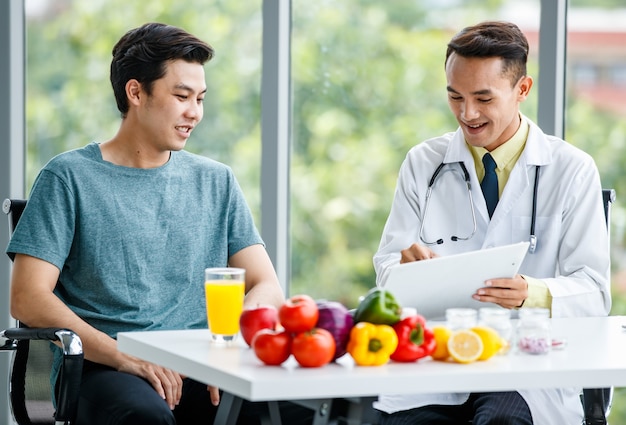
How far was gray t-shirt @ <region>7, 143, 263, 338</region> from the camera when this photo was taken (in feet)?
7.50

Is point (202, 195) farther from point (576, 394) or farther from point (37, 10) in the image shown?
point (37, 10)

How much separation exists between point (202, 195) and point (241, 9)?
1093mm

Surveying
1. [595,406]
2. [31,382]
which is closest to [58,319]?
[31,382]

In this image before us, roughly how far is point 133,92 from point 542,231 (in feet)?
3.53

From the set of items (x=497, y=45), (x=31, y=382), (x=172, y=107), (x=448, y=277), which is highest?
(x=497, y=45)

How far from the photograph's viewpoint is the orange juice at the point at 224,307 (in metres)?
1.76

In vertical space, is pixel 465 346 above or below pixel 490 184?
below

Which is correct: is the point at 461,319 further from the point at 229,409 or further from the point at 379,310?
the point at 229,409

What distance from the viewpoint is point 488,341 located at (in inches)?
63.7

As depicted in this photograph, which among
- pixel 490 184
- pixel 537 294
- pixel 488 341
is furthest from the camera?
pixel 490 184

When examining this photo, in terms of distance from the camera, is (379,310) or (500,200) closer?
(379,310)

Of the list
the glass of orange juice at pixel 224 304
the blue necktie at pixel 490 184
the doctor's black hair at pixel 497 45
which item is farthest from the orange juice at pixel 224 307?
the doctor's black hair at pixel 497 45

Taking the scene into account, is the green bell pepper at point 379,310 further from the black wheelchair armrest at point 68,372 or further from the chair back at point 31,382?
the chair back at point 31,382

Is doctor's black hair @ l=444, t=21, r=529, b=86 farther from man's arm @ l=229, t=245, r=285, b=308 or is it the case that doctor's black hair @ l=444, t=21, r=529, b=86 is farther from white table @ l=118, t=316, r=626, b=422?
white table @ l=118, t=316, r=626, b=422
